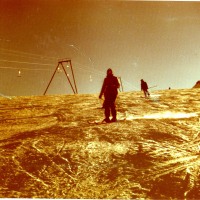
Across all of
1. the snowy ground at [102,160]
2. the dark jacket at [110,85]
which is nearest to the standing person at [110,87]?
the dark jacket at [110,85]

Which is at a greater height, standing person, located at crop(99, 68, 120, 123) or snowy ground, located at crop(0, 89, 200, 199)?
standing person, located at crop(99, 68, 120, 123)

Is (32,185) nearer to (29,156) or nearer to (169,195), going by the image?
(29,156)

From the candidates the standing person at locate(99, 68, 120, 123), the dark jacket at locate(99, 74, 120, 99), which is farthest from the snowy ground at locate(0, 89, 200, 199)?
the dark jacket at locate(99, 74, 120, 99)

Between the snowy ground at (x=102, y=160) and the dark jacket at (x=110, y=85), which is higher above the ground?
the dark jacket at (x=110, y=85)

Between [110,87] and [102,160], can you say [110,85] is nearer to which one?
[110,87]

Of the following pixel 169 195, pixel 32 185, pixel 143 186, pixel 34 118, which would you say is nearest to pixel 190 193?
pixel 169 195

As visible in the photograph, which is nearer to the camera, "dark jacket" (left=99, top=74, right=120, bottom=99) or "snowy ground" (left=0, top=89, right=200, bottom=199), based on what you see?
"snowy ground" (left=0, top=89, right=200, bottom=199)

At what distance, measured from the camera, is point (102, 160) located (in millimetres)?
4602

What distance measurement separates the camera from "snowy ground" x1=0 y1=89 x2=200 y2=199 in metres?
3.77

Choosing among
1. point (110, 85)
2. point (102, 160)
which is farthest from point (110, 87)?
point (102, 160)

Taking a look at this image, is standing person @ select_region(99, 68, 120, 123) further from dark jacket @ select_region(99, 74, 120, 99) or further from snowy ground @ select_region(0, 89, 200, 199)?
snowy ground @ select_region(0, 89, 200, 199)

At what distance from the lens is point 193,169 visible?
13.8 ft

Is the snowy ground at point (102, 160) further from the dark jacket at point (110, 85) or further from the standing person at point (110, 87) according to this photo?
the dark jacket at point (110, 85)

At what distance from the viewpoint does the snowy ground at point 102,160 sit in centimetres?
377
